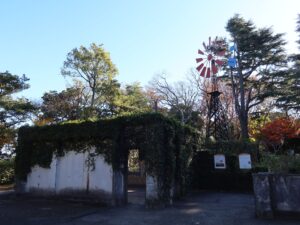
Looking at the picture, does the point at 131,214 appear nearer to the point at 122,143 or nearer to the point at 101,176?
the point at 101,176

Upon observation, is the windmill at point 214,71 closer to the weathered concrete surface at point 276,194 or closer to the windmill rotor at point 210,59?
the windmill rotor at point 210,59

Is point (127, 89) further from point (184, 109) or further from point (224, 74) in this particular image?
point (224, 74)

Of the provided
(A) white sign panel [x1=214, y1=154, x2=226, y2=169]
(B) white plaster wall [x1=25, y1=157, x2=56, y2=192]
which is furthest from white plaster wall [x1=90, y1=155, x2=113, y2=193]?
(A) white sign panel [x1=214, y1=154, x2=226, y2=169]

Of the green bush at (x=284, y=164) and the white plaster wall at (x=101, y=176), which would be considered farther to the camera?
the white plaster wall at (x=101, y=176)

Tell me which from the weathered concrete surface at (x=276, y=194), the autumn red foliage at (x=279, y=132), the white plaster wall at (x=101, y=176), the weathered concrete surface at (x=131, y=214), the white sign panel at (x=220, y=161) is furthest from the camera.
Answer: the autumn red foliage at (x=279, y=132)

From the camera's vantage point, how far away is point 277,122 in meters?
20.2

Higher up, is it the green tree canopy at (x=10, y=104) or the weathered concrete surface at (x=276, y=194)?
the green tree canopy at (x=10, y=104)

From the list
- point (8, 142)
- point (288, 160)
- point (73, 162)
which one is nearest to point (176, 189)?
point (73, 162)

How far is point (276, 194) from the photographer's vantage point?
21.9 ft

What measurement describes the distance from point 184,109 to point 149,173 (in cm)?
1750

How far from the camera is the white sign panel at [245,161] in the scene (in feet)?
43.8

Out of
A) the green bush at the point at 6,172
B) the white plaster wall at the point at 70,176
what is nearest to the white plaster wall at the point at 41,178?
the white plaster wall at the point at 70,176

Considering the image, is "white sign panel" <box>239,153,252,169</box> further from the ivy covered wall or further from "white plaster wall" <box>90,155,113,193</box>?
"white plaster wall" <box>90,155,113,193</box>

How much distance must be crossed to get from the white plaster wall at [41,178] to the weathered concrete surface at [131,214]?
154cm
